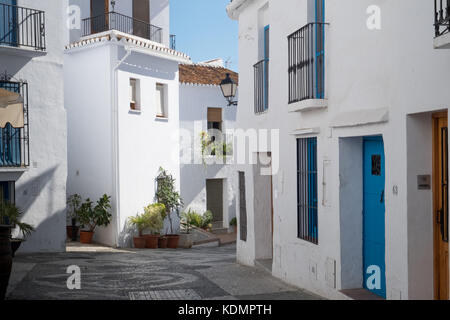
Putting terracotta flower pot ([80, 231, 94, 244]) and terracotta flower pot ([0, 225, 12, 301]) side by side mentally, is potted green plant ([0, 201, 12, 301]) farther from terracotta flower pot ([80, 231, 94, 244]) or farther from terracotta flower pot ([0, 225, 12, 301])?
terracotta flower pot ([80, 231, 94, 244])

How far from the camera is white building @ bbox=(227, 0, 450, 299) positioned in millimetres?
5980

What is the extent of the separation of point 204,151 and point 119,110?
6.40 metres

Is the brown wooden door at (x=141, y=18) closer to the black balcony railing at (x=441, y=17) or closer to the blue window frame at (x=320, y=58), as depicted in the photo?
the blue window frame at (x=320, y=58)

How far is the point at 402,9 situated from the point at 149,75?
1451 centimetres

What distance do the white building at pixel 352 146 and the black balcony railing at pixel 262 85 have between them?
0.03 meters

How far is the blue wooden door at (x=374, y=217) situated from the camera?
287 inches

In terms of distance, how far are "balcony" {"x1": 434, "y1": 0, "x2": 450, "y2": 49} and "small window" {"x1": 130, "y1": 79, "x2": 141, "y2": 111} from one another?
1478cm

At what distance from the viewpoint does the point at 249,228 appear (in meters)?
12.5

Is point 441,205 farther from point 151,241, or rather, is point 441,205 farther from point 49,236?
point 151,241

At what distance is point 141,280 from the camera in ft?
32.5

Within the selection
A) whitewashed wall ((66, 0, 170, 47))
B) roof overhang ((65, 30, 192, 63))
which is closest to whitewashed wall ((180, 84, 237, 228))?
whitewashed wall ((66, 0, 170, 47))

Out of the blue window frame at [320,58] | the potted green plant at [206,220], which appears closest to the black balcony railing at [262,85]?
the blue window frame at [320,58]
